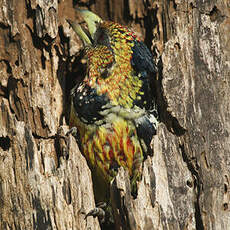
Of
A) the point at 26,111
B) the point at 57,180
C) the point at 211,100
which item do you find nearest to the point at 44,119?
the point at 26,111

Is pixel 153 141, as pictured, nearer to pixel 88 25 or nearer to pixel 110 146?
pixel 110 146

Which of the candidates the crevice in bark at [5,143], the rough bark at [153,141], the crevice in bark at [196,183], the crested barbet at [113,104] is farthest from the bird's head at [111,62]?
the crevice in bark at [5,143]

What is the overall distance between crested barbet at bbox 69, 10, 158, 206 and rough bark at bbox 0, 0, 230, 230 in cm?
22

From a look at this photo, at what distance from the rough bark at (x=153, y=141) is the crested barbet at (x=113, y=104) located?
0.22 metres

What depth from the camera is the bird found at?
3.17 m

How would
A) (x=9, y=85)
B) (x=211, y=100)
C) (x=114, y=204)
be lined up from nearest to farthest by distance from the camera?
(x=114, y=204)
(x=211, y=100)
(x=9, y=85)

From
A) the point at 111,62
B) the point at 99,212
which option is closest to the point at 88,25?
the point at 111,62

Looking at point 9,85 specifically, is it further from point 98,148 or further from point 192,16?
point 192,16

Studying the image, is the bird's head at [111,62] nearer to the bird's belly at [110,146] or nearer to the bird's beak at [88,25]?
the bird's beak at [88,25]

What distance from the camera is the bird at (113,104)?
3172 millimetres

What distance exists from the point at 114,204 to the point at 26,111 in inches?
39.1

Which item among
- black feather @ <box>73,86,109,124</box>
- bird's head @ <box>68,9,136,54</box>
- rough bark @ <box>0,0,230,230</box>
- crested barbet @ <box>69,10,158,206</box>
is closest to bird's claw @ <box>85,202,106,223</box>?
rough bark @ <box>0,0,230,230</box>

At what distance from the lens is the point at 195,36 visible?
3023mm

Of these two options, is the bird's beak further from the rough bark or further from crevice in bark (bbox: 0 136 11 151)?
crevice in bark (bbox: 0 136 11 151)
